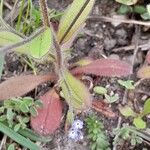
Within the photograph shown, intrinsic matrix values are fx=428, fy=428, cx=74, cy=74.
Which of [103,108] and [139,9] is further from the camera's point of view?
[139,9]

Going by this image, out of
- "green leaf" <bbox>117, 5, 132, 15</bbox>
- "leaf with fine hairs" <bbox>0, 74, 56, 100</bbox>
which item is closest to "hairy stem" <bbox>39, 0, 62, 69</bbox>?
"leaf with fine hairs" <bbox>0, 74, 56, 100</bbox>

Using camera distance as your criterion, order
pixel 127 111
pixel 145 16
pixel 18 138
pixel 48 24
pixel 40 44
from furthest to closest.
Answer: pixel 145 16
pixel 127 111
pixel 18 138
pixel 48 24
pixel 40 44

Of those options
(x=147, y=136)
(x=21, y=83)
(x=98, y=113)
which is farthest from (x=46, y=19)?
(x=147, y=136)

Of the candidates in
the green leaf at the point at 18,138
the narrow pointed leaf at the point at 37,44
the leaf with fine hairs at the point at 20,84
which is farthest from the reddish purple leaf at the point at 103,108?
the narrow pointed leaf at the point at 37,44

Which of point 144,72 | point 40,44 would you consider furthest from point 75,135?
point 40,44

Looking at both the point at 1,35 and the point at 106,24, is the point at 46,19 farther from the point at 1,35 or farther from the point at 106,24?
the point at 106,24

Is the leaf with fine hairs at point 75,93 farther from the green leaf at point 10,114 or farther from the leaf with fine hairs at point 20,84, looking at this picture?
the green leaf at point 10,114

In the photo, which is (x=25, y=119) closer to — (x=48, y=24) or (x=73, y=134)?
(x=73, y=134)
